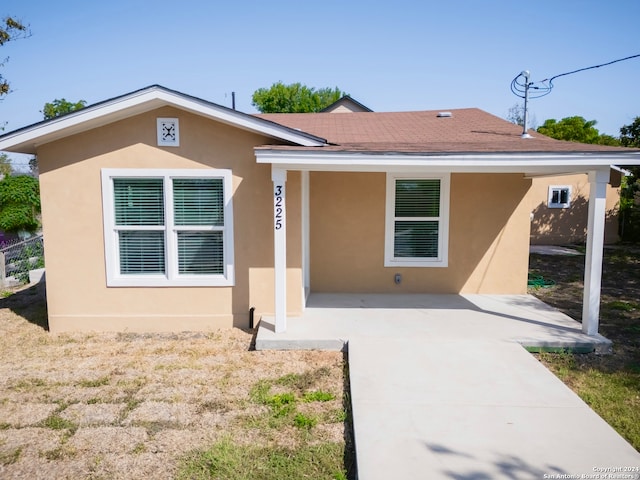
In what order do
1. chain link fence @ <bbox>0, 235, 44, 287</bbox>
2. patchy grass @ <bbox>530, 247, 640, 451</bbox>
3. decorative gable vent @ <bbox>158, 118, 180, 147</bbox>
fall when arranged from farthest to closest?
chain link fence @ <bbox>0, 235, 44, 287</bbox>, decorative gable vent @ <bbox>158, 118, 180, 147</bbox>, patchy grass @ <bbox>530, 247, 640, 451</bbox>

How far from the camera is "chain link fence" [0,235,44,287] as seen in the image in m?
10.6

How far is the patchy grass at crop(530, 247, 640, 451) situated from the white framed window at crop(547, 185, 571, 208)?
642 centimetres

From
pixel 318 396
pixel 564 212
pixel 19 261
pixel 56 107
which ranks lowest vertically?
pixel 318 396

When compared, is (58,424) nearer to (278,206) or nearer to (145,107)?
(278,206)

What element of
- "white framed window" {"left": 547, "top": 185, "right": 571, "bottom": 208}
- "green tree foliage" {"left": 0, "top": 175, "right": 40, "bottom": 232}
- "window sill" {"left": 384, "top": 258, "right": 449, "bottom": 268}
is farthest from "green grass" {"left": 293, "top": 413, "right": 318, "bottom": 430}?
"white framed window" {"left": 547, "top": 185, "right": 571, "bottom": 208}

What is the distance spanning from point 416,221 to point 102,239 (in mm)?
5400

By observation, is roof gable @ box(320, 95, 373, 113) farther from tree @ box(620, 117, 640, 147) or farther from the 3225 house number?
the 3225 house number

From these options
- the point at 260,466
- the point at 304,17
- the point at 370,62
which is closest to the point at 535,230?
the point at 370,62

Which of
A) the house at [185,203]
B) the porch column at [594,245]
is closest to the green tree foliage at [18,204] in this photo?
the house at [185,203]

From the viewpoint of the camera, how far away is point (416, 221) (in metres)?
8.48

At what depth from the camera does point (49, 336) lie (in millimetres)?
6793

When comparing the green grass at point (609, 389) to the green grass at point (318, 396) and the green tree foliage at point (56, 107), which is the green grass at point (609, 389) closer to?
the green grass at point (318, 396)

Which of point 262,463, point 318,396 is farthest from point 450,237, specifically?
point 262,463

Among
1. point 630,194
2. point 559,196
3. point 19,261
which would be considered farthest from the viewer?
point 559,196
